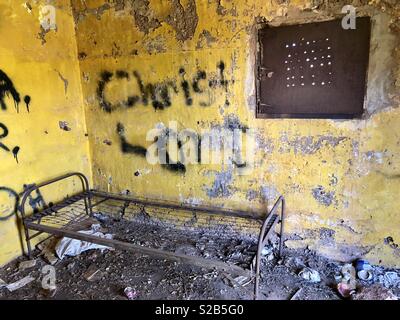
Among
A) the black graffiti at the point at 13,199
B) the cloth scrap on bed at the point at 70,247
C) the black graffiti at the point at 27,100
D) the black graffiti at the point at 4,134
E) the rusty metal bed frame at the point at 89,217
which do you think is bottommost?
the cloth scrap on bed at the point at 70,247

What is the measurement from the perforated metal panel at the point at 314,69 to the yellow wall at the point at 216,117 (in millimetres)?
69

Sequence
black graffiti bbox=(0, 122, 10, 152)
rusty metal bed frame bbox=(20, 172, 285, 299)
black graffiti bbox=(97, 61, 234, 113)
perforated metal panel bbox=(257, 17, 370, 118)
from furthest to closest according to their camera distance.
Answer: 1. black graffiti bbox=(97, 61, 234, 113)
2. black graffiti bbox=(0, 122, 10, 152)
3. perforated metal panel bbox=(257, 17, 370, 118)
4. rusty metal bed frame bbox=(20, 172, 285, 299)

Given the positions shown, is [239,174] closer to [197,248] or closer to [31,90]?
[197,248]

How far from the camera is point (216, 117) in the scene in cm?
255

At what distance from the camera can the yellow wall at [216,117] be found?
212 cm

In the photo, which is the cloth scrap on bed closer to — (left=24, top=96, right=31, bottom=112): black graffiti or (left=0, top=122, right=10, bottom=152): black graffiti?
(left=0, top=122, right=10, bottom=152): black graffiti

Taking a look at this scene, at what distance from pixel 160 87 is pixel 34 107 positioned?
3.66ft

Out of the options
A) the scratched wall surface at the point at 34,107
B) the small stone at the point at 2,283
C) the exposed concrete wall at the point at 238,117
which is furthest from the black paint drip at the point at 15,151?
the small stone at the point at 2,283

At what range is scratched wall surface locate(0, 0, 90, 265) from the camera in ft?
7.84

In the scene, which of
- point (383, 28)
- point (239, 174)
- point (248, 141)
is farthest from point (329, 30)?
point (239, 174)

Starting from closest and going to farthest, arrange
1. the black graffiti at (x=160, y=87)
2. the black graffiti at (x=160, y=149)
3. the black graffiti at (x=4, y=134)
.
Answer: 1. the black graffiti at (x=4, y=134)
2. the black graffiti at (x=160, y=87)
3. the black graffiti at (x=160, y=149)

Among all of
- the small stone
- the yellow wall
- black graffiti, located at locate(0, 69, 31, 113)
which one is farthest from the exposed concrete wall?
the small stone

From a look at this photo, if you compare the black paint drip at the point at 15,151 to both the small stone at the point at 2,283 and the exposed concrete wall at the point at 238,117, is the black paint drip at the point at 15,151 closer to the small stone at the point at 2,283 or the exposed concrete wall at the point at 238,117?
the exposed concrete wall at the point at 238,117

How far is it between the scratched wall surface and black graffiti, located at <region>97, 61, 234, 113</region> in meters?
0.33
